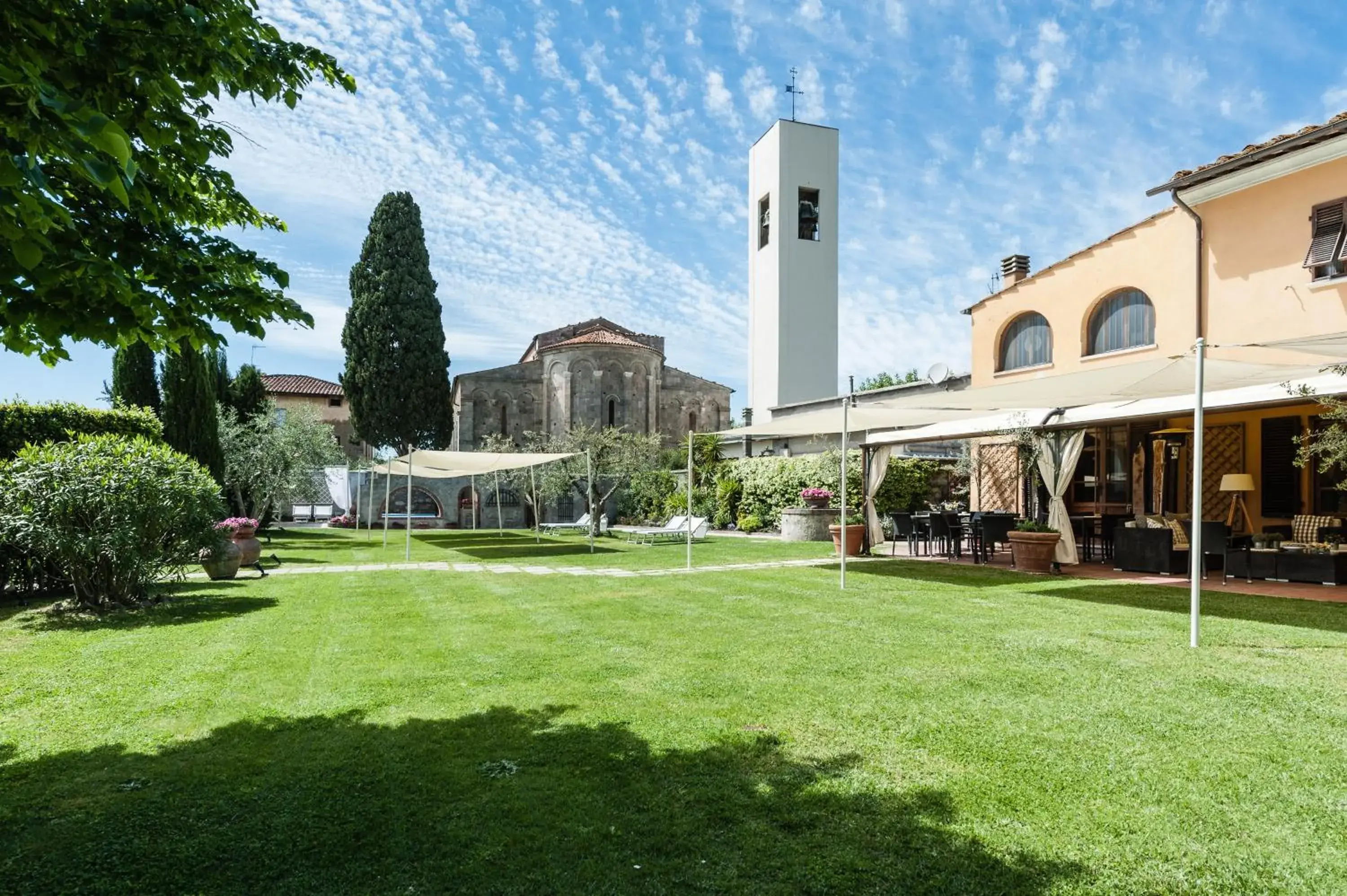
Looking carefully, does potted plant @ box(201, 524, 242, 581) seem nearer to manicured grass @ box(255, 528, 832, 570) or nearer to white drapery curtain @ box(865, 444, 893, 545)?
manicured grass @ box(255, 528, 832, 570)

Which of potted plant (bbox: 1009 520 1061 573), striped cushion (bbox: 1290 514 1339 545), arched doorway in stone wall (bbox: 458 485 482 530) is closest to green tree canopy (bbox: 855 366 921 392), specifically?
arched doorway in stone wall (bbox: 458 485 482 530)

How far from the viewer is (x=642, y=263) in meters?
17.3

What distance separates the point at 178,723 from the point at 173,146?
2722 mm

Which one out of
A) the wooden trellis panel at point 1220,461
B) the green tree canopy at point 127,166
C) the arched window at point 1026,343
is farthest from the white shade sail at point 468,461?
the wooden trellis panel at point 1220,461

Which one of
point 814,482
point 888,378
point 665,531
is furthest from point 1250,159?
point 888,378

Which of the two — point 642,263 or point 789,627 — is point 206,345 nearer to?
point 789,627

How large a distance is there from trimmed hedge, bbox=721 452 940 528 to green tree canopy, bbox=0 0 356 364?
14.4 meters

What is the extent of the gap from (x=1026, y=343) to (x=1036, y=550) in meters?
5.83

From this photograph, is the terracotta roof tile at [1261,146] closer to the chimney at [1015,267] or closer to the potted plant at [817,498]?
the chimney at [1015,267]

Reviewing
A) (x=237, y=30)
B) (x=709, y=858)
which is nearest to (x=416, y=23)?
(x=237, y=30)

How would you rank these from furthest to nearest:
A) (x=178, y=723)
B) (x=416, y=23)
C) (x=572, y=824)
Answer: (x=416, y=23) → (x=178, y=723) → (x=572, y=824)

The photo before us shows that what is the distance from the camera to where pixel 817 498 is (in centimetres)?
1650

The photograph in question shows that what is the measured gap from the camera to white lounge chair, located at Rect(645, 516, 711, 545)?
16.5 metres

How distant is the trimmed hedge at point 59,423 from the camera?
8875 mm
